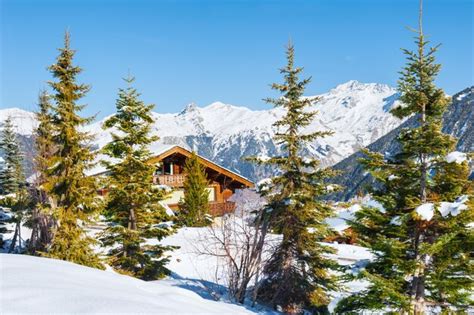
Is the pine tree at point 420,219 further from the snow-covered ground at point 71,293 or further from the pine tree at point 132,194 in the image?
the pine tree at point 132,194

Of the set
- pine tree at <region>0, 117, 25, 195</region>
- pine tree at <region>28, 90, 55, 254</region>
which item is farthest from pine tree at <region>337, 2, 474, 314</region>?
pine tree at <region>0, 117, 25, 195</region>

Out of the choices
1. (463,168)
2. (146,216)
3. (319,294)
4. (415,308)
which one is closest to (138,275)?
(146,216)

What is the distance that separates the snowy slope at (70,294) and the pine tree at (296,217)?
8.34m

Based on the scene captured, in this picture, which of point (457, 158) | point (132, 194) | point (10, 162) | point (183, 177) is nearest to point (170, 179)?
point (183, 177)

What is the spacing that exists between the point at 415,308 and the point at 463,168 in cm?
384

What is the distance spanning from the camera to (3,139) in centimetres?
2948

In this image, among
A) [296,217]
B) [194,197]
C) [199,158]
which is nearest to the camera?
[296,217]

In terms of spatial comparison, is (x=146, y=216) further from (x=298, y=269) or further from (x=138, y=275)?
(x=298, y=269)

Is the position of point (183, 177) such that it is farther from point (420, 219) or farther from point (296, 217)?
point (420, 219)

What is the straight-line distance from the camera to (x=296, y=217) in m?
15.6

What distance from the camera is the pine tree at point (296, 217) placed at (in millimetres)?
15453

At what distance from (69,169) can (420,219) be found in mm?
11693

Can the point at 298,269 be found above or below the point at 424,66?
below

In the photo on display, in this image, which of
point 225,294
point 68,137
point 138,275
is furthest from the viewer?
point 138,275
